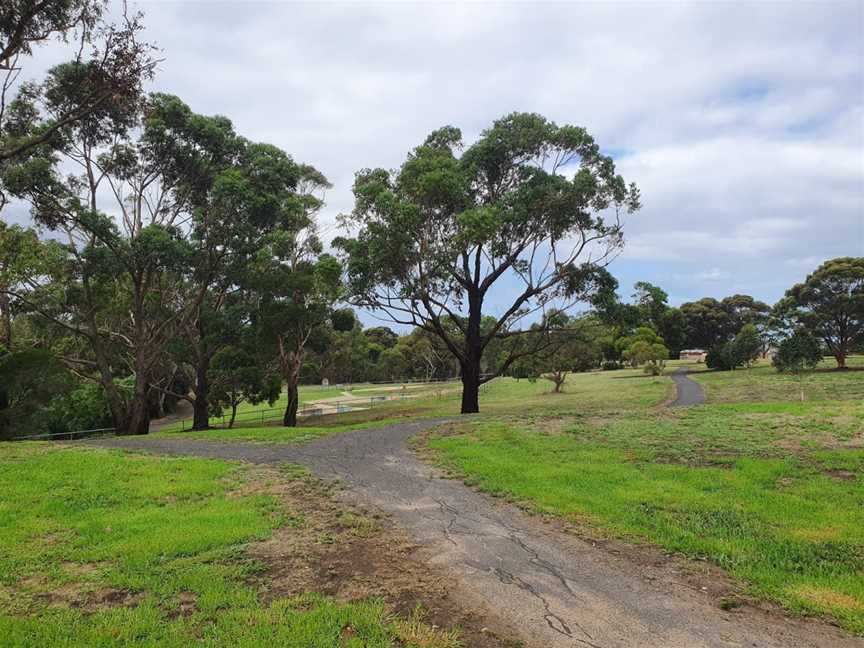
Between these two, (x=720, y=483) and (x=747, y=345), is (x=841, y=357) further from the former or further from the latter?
(x=720, y=483)

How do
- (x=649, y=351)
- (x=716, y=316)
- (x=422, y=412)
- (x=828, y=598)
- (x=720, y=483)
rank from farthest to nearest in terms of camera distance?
(x=716, y=316)
(x=649, y=351)
(x=422, y=412)
(x=720, y=483)
(x=828, y=598)

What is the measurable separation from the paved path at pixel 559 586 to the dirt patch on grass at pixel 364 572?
257 millimetres

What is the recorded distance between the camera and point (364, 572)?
5297 millimetres

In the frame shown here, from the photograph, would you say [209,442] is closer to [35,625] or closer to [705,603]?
[35,625]

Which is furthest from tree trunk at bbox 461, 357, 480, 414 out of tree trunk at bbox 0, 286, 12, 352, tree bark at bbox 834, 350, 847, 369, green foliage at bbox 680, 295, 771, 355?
green foliage at bbox 680, 295, 771, 355

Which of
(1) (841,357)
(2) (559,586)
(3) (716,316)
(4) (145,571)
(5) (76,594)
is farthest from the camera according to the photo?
(3) (716,316)

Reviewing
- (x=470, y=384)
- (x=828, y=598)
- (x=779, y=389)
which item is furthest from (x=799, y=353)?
(x=828, y=598)

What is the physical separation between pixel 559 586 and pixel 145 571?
160 inches

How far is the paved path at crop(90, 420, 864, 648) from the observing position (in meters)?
4.05

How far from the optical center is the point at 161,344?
24.9 meters

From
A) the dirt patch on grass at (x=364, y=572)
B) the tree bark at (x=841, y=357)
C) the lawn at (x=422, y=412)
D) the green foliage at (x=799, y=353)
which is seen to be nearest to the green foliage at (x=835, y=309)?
the tree bark at (x=841, y=357)

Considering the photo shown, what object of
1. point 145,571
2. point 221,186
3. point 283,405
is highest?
point 221,186

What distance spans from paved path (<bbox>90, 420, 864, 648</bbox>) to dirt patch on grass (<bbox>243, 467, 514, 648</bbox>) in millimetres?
257

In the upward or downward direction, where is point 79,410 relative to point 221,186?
downward
